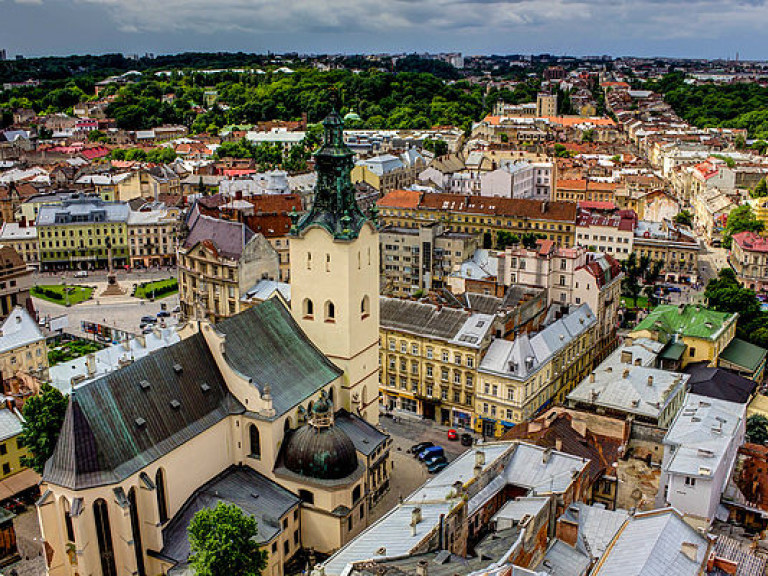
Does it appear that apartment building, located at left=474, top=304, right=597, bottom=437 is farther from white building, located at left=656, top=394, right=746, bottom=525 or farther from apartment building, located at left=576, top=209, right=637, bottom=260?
apartment building, located at left=576, top=209, right=637, bottom=260

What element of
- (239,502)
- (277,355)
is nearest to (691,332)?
(277,355)

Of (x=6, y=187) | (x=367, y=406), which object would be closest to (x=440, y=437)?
(x=367, y=406)

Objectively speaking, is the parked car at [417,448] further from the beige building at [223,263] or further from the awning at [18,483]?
the beige building at [223,263]

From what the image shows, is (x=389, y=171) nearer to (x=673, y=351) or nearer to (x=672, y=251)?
(x=672, y=251)

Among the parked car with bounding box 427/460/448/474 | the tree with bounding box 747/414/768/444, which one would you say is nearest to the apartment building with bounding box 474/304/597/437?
the parked car with bounding box 427/460/448/474

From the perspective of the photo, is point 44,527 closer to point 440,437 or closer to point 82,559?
point 82,559

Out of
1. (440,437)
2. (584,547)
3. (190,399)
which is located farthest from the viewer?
(440,437)
